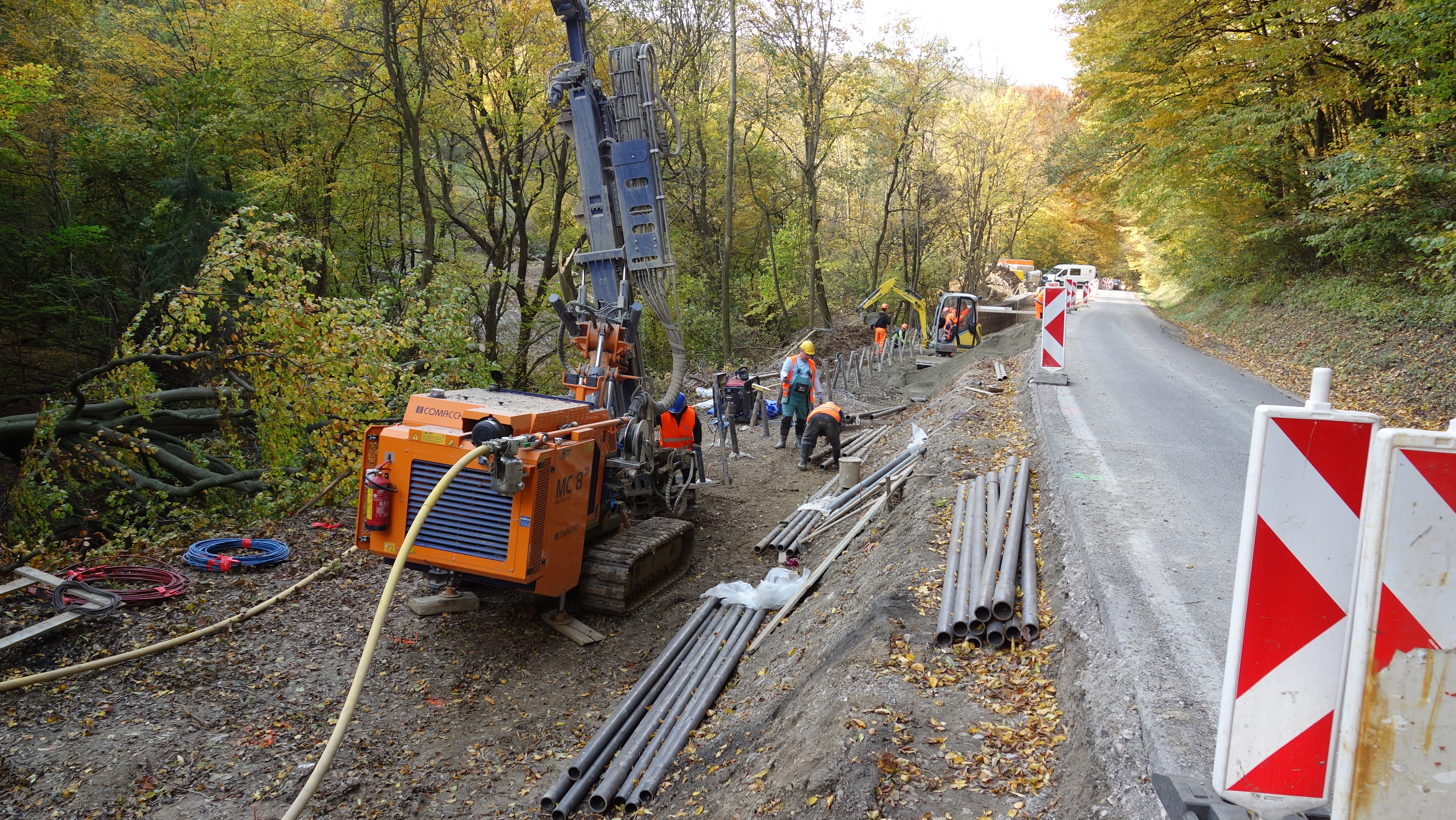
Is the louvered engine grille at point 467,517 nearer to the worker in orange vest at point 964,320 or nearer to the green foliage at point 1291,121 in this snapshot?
the green foliage at point 1291,121

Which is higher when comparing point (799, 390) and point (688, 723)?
point (799, 390)

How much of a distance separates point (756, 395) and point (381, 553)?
11146mm

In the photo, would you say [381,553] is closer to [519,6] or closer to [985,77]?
[519,6]

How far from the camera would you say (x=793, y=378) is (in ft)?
45.0

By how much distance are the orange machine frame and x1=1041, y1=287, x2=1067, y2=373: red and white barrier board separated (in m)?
7.54

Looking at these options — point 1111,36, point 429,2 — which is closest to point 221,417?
point 429,2

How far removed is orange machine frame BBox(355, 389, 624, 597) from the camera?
611 cm

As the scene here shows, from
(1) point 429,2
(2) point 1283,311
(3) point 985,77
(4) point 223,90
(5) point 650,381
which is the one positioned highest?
(3) point 985,77

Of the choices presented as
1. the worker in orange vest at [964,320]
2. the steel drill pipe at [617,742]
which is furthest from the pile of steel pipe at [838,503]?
the worker in orange vest at [964,320]

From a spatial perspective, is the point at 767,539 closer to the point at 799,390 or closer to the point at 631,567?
the point at 631,567

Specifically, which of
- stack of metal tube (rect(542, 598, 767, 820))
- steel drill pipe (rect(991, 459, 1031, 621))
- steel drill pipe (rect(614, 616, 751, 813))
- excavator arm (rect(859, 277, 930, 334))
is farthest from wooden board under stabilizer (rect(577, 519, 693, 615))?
excavator arm (rect(859, 277, 930, 334))

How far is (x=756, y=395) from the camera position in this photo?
16.9 m

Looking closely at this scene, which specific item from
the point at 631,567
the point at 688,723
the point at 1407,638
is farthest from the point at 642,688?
the point at 1407,638

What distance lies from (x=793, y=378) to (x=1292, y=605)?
11.5 meters
